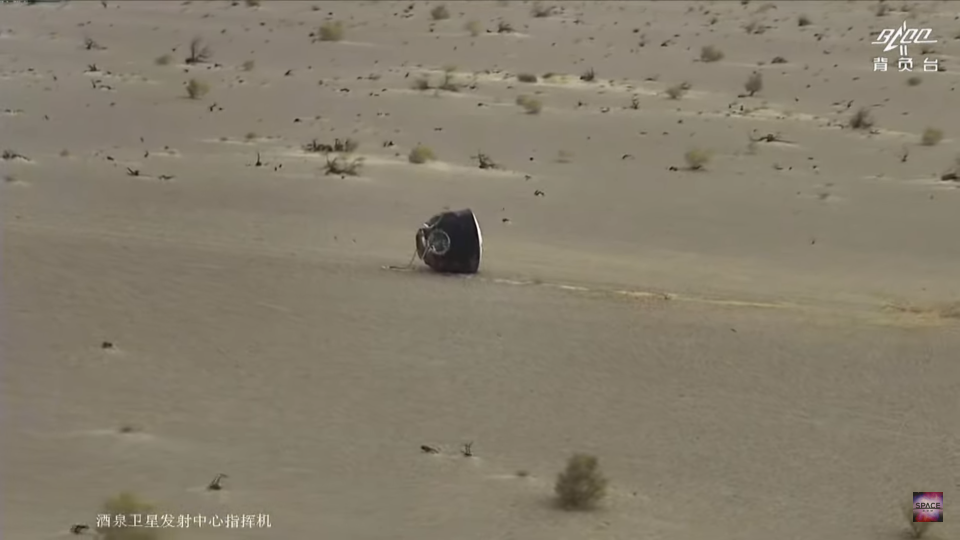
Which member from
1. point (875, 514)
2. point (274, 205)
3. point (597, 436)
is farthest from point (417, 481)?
point (274, 205)

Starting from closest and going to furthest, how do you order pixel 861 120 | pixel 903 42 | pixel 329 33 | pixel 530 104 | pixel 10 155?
pixel 10 155, pixel 861 120, pixel 530 104, pixel 329 33, pixel 903 42

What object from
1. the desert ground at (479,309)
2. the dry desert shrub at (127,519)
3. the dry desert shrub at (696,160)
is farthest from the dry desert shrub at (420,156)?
the dry desert shrub at (127,519)

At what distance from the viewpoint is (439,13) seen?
33.3 metres

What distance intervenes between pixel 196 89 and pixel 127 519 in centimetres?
1574

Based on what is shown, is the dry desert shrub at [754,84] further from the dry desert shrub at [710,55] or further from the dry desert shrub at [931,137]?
the dry desert shrub at [931,137]

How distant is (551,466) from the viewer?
26.7 feet

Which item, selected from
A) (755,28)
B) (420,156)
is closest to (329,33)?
(755,28)

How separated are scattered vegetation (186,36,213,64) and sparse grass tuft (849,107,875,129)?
1130cm

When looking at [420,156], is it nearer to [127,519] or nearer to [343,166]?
[343,166]

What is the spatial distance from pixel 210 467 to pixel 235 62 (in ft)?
62.5

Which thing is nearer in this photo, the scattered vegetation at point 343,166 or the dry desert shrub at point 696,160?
the scattered vegetation at point 343,166

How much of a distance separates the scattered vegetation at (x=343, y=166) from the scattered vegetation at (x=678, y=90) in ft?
25.2

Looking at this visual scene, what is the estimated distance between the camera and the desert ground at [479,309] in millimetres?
7801

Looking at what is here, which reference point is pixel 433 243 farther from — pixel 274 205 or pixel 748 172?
pixel 748 172
